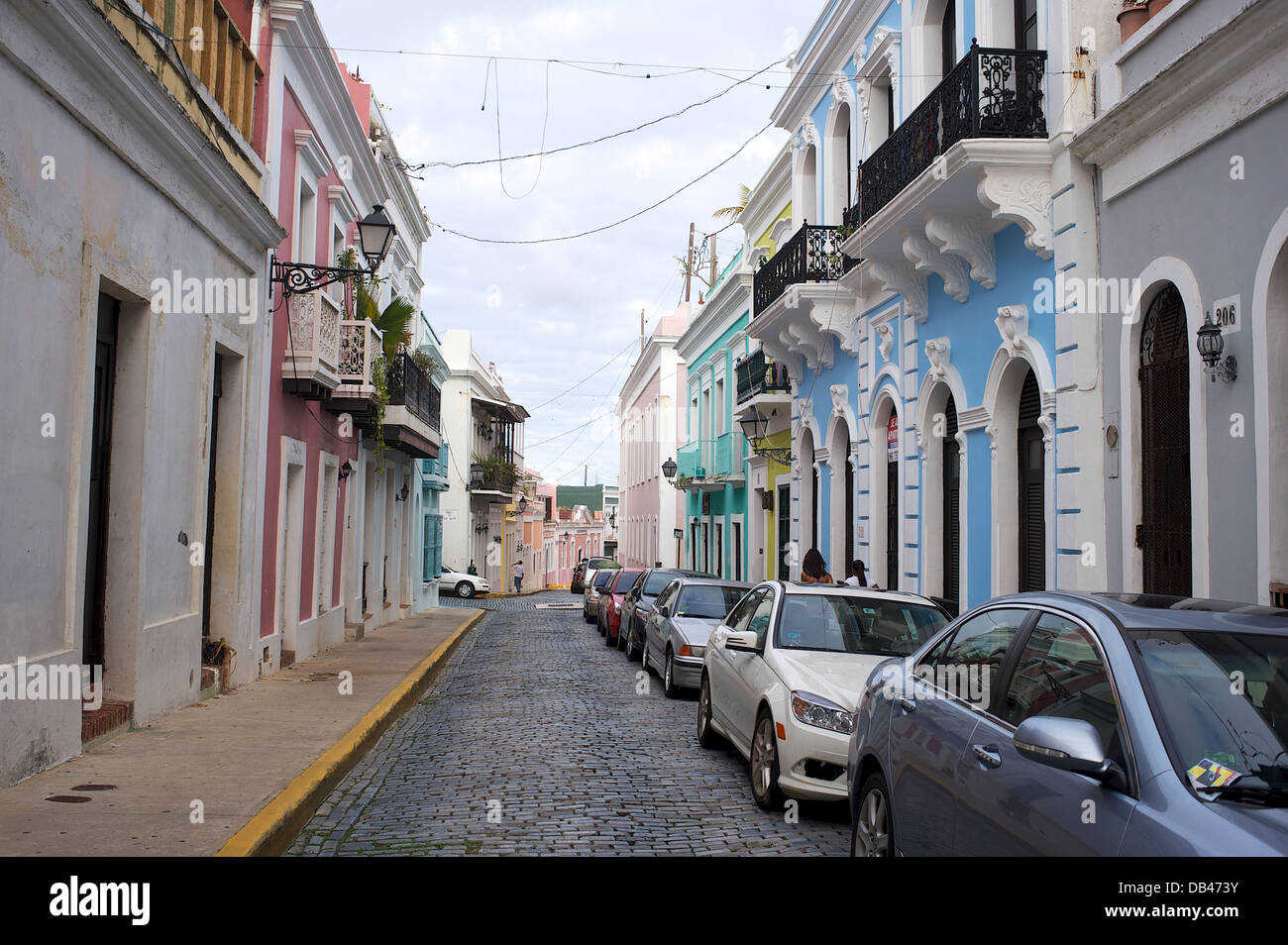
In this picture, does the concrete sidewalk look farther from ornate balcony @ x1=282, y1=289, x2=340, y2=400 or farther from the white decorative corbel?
the white decorative corbel

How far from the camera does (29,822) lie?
5.63 metres

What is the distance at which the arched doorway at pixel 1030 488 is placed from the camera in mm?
10938

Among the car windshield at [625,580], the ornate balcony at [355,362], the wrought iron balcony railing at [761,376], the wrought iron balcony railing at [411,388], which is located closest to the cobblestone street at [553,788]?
the ornate balcony at [355,362]

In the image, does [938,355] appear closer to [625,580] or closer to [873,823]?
[873,823]

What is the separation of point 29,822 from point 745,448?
2081 cm

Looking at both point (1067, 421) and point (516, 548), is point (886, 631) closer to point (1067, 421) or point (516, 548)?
point (1067, 421)

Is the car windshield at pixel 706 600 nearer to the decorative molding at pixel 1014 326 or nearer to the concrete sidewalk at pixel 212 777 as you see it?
the concrete sidewalk at pixel 212 777

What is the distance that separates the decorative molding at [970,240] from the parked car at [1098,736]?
25.3ft

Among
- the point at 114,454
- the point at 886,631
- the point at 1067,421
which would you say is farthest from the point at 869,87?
the point at 114,454

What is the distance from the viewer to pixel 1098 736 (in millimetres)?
3262

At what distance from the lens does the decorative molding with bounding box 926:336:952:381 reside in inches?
504

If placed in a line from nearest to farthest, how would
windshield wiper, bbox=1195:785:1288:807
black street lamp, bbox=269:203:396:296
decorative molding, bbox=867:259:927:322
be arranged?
windshield wiper, bbox=1195:785:1288:807 < black street lamp, bbox=269:203:396:296 < decorative molding, bbox=867:259:927:322

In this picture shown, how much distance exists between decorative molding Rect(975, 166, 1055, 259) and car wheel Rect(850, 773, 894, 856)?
694 centimetres

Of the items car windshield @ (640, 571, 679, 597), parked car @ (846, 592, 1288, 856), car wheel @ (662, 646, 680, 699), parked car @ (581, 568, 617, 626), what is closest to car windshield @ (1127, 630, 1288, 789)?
parked car @ (846, 592, 1288, 856)
